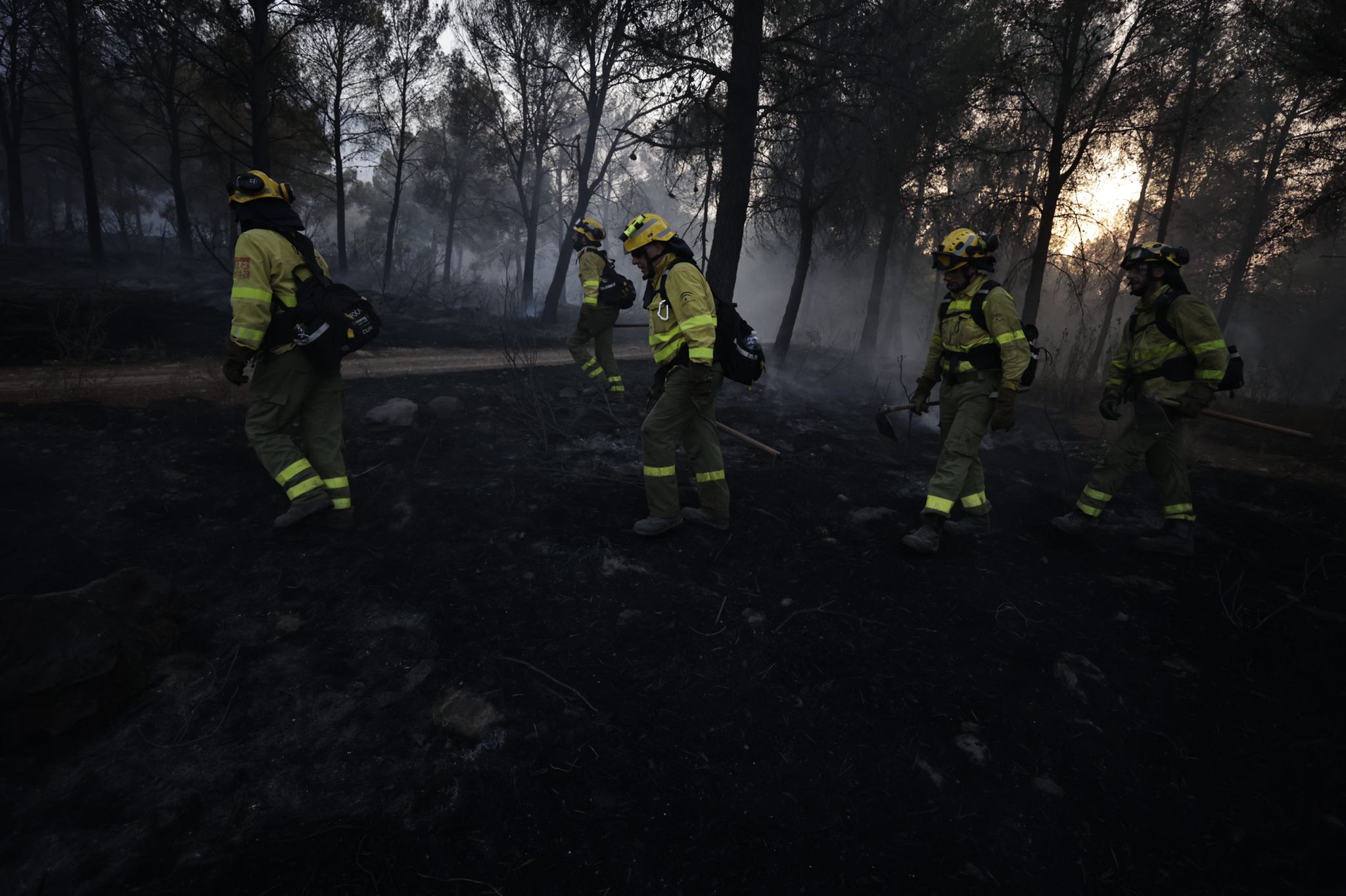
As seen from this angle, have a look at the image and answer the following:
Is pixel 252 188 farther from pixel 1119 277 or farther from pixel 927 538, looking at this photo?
pixel 1119 277

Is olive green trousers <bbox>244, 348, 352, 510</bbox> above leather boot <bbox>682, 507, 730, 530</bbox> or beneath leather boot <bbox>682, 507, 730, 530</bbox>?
above

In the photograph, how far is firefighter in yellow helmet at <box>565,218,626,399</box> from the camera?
25.0 feet

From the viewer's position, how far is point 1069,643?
10.8ft

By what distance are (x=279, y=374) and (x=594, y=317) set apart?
4310mm

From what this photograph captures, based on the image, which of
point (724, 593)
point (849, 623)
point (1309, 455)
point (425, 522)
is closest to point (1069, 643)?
point (849, 623)

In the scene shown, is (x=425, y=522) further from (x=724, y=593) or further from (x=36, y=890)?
(x=36, y=890)

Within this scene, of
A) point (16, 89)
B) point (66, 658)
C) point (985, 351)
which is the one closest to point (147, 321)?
point (66, 658)

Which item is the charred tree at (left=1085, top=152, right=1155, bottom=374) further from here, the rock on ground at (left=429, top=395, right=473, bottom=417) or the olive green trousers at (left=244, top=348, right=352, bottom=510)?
the olive green trousers at (left=244, top=348, right=352, bottom=510)

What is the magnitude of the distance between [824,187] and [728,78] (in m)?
3.96

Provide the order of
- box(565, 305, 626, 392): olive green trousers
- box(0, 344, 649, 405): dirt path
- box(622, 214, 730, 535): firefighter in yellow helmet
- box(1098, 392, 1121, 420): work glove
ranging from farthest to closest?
box(565, 305, 626, 392): olive green trousers, box(0, 344, 649, 405): dirt path, box(1098, 392, 1121, 420): work glove, box(622, 214, 730, 535): firefighter in yellow helmet

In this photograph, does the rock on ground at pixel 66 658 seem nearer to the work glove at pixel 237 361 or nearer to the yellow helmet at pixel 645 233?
the work glove at pixel 237 361

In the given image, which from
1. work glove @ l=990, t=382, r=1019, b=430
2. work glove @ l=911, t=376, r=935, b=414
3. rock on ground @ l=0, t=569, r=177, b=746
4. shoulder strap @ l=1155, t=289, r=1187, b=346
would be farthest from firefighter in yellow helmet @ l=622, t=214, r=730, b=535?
shoulder strap @ l=1155, t=289, r=1187, b=346

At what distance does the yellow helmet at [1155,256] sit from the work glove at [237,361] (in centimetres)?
575

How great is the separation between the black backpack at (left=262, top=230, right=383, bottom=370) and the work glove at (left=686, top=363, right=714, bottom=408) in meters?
1.93
